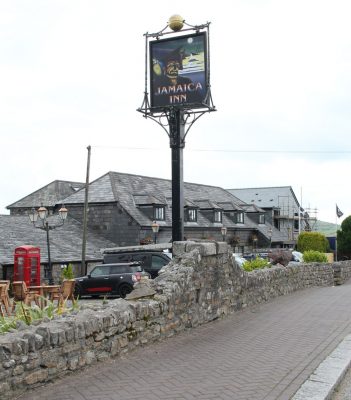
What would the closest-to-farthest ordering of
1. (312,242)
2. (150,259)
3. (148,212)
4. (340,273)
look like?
(150,259) → (340,273) → (148,212) → (312,242)

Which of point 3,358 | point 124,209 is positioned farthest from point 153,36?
point 124,209

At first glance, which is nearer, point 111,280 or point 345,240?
point 111,280

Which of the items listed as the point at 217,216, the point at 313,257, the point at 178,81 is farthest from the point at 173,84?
the point at 217,216

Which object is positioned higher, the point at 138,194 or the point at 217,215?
the point at 138,194

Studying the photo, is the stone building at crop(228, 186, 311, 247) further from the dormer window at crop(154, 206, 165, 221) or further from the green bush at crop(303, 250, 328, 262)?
the green bush at crop(303, 250, 328, 262)

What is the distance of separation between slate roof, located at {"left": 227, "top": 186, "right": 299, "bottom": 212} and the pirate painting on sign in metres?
53.8

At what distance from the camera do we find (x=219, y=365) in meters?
7.38

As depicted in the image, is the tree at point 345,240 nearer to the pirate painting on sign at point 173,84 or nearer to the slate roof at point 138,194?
the slate roof at point 138,194

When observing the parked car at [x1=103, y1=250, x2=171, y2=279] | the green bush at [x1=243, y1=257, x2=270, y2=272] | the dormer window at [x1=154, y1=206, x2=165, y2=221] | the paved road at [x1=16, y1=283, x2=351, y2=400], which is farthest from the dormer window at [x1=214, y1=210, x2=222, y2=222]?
the paved road at [x1=16, y1=283, x2=351, y2=400]

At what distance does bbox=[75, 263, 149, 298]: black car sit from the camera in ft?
69.7

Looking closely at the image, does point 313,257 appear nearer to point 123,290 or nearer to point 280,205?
point 123,290

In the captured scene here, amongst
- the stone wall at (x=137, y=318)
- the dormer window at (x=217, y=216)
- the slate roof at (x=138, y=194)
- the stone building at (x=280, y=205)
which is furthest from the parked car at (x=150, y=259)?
the stone building at (x=280, y=205)

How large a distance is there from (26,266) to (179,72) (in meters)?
12.6

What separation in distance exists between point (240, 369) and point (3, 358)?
3.18 meters
